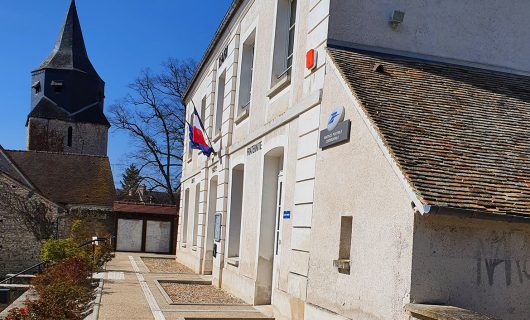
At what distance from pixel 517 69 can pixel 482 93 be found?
1.72 metres

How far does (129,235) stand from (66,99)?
101 feet

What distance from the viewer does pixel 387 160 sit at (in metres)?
5.89

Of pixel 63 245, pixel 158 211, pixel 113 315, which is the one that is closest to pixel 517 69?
pixel 113 315

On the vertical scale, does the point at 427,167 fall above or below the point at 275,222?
above

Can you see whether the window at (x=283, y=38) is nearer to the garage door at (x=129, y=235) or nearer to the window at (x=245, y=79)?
the window at (x=245, y=79)

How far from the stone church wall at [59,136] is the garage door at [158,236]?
29741mm

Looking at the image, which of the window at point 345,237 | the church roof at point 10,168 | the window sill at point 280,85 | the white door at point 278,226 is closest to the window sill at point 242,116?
the window sill at point 280,85

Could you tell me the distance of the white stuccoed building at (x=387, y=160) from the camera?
552cm

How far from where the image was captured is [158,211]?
93.8 ft

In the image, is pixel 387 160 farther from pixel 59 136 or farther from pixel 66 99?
pixel 59 136

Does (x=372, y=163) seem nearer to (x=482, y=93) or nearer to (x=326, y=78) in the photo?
(x=326, y=78)

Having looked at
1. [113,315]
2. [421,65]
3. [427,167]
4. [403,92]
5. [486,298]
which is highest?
[421,65]

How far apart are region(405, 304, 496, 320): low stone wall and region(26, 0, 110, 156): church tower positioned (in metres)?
53.5

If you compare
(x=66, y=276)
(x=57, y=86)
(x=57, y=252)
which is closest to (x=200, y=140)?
(x=57, y=252)
